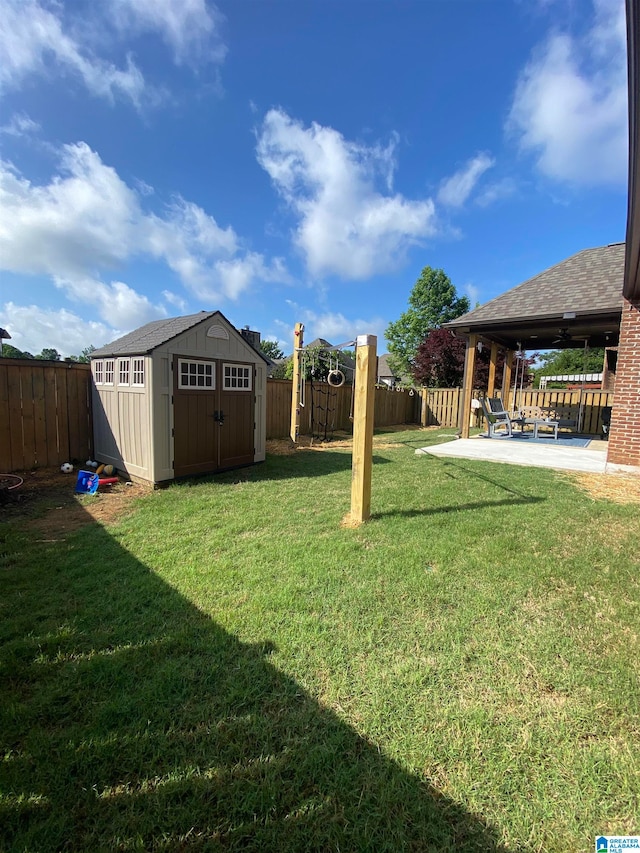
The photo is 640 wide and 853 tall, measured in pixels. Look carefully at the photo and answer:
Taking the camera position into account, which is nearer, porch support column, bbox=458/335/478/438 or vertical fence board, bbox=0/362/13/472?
vertical fence board, bbox=0/362/13/472

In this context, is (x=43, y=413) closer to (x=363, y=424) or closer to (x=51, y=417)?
(x=51, y=417)

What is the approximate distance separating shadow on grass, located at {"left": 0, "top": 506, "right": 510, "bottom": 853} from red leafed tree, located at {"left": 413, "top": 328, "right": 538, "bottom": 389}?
1857cm

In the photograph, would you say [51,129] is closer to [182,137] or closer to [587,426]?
[182,137]

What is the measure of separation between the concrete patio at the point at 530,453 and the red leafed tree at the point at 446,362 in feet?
31.0

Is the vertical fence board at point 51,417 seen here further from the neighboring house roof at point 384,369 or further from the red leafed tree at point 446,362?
the neighboring house roof at point 384,369

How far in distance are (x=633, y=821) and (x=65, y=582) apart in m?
3.40

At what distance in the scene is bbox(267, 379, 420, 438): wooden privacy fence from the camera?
34.6ft

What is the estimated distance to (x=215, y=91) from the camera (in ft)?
28.3

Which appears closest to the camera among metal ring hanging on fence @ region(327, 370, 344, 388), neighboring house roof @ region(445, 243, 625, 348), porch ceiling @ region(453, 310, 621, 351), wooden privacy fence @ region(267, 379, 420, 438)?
neighboring house roof @ region(445, 243, 625, 348)

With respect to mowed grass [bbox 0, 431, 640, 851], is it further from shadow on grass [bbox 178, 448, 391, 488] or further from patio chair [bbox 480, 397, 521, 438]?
patio chair [bbox 480, 397, 521, 438]

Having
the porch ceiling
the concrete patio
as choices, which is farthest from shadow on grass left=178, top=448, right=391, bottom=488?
the porch ceiling

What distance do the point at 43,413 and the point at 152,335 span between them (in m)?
2.47

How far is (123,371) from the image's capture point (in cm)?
608

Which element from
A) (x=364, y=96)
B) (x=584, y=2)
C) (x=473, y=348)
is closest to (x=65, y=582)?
(x=584, y=2)
